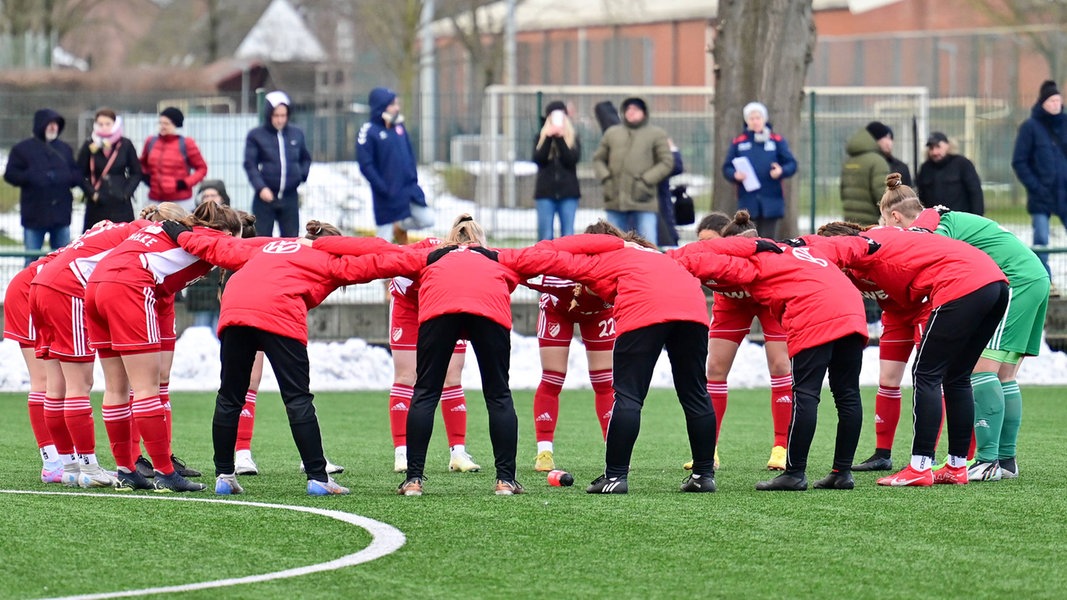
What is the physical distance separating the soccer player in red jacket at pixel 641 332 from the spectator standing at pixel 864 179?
8148 millimetres

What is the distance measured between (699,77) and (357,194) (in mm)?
28732

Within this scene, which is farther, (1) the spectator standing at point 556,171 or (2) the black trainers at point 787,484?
(1) the spectator standing at point 556,171

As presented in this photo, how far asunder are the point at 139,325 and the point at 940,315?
4713mm

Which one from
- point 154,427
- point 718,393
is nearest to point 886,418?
point 718,393

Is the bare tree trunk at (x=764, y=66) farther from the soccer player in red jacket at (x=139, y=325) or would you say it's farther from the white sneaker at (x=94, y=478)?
the white sneaker at (x=94, y=478)

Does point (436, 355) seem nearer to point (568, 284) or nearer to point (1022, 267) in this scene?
point (568, 284)

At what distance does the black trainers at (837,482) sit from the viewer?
959cm

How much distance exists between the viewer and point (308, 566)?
281 inches

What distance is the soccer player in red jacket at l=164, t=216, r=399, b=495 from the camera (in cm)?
912

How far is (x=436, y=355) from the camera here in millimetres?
9219

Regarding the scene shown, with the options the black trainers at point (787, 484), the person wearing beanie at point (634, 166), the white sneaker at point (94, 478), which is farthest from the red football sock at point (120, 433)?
the person wearing beanie at point (634, 166)

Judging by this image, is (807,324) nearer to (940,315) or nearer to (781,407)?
(940,315)

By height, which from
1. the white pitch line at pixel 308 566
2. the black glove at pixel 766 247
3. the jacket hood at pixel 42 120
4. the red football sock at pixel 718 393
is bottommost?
the white pitch line at pixel 308 566

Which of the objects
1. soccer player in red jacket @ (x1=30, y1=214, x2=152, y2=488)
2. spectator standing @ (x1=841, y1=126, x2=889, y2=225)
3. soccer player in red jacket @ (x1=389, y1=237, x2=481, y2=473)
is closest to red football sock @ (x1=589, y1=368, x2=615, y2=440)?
soccer player in red jacket @ (x1=389, y1=237, x2=481, y2=473)
